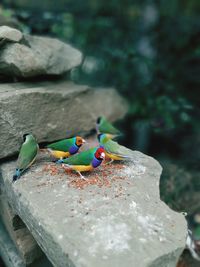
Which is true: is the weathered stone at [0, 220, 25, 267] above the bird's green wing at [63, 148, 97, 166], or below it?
below

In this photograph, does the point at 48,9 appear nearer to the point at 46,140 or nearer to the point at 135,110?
the point at 135,110

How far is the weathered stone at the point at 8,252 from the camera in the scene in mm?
2297

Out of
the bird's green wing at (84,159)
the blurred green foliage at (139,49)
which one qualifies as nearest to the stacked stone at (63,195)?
the bird's green wing at (84,159)

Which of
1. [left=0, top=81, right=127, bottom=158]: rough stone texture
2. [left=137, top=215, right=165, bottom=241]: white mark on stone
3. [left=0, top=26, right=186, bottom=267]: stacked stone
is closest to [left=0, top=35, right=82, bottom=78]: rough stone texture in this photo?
[left=0, top=26, right=186, bottom=267]: stacked stone

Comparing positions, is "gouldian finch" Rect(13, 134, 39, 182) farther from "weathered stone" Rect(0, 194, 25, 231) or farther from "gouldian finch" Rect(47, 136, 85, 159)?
"weathered stone" Rect(0, 194, 25, 231)

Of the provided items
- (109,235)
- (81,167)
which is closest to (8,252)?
(81,167)

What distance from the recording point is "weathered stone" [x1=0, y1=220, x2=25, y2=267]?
230 cm

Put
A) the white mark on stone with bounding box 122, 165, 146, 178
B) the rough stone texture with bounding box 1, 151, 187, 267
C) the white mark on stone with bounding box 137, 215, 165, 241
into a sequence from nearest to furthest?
the rough stone texture with bounding box 1, 151, 187, 267
the white mark on stone with bounding box 137, 215, 165, 241
the white mark on stone with bounding box 122, 165, 146, 178

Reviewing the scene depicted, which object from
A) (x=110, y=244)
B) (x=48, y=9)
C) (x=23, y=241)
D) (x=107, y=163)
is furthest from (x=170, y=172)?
(x=48, y=9)

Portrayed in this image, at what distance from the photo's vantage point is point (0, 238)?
2531 mm

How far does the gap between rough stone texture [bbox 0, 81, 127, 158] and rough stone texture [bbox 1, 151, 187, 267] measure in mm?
286

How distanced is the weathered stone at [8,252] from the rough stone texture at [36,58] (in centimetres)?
127

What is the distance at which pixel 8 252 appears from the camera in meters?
2.39

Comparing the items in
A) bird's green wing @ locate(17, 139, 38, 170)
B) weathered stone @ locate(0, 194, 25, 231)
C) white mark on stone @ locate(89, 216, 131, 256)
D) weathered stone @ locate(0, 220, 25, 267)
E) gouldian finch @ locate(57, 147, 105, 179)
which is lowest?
weathered stone @ locate(0, 220, 25, 267)
